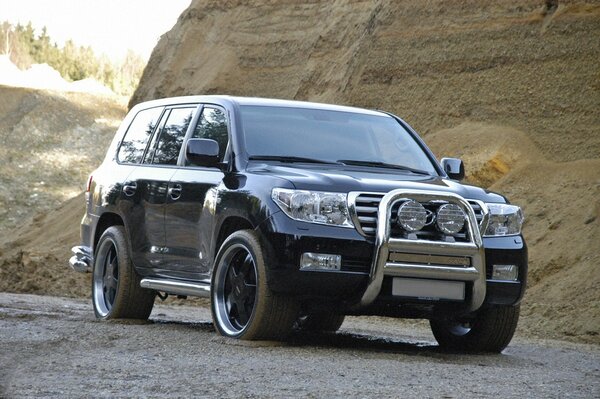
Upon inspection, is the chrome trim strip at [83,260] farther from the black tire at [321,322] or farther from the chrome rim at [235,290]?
the chrome rim at [235,290]

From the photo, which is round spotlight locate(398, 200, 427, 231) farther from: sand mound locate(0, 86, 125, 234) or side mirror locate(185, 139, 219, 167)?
sand mound locate(0, 86, 125, 234)

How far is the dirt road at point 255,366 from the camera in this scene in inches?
290

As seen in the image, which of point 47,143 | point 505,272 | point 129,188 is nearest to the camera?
point 505,272

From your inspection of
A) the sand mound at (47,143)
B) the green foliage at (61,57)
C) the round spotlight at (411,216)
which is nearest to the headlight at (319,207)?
the round spotlight at (411,216)

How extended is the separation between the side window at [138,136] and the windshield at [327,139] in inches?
64.9

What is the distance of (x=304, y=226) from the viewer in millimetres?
9570

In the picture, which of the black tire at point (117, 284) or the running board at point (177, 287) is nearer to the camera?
the running board at point (177, 287)

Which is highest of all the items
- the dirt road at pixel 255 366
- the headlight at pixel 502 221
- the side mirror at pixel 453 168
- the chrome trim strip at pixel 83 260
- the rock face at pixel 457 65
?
the rock face at pixel 457 65

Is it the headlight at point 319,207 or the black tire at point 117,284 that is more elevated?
the headlight at point 319,207

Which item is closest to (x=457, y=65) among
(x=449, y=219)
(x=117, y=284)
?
(x=117, y=284)

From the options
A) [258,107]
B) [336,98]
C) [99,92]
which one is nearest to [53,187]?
[99,92]

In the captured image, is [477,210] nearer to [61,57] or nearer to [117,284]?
[117,284]

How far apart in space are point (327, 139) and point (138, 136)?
2494mm

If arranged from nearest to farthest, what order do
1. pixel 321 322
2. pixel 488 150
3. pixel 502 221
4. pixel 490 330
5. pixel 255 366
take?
1. pixel 255 366
2. pixel 502 221
3. pixel 490 330
4. pixel 321 322
5. pixel 488 150
